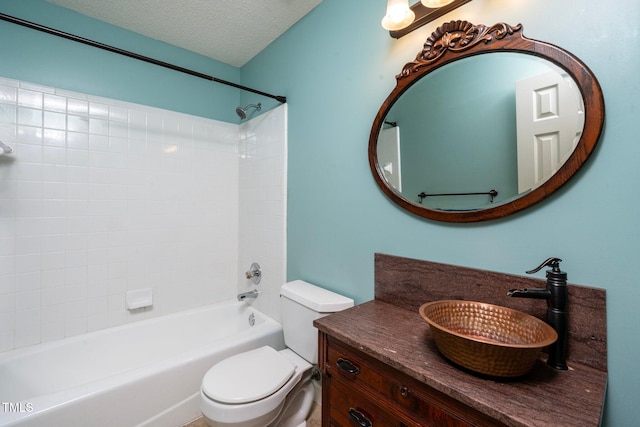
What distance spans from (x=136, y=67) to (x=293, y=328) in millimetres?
2191

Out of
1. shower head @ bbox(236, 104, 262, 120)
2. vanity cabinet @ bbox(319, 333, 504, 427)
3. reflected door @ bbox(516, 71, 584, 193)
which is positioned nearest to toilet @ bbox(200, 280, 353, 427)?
vanity cabinet @ bbox(319, 333, 504, 427)

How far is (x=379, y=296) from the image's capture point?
54.1 inches

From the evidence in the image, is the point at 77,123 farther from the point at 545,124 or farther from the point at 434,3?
the point at 545,124

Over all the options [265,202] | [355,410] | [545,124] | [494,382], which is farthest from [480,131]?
[265,202]

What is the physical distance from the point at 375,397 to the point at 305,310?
2.20ft

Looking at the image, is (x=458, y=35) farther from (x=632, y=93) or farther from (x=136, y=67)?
(x=136, y=67)

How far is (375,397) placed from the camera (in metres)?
0.92

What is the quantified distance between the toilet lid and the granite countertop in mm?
494

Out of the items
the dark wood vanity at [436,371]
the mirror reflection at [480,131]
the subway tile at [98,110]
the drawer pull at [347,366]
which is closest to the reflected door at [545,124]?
the mirror reflection at [480,131]

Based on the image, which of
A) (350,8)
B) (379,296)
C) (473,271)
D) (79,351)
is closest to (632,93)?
(473,271)

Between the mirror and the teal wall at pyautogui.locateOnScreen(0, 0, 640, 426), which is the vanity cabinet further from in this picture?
the mirror

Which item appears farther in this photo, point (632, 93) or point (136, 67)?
point (136, 67)

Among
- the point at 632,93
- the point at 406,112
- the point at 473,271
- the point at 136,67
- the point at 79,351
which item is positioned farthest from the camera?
the point at 136,67

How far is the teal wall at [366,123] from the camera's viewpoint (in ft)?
2.59
